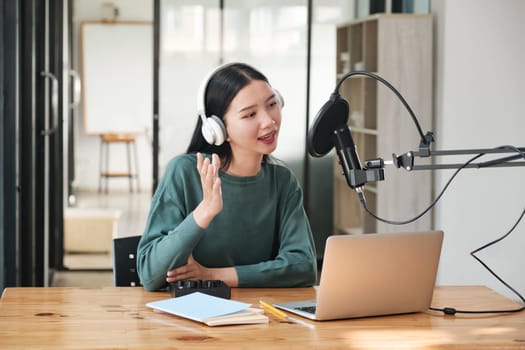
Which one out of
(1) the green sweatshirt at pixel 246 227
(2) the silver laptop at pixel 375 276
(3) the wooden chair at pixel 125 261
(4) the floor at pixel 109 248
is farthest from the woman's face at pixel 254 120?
(4) the floor at pixel 109 248

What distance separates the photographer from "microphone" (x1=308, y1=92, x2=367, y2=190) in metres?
2.02

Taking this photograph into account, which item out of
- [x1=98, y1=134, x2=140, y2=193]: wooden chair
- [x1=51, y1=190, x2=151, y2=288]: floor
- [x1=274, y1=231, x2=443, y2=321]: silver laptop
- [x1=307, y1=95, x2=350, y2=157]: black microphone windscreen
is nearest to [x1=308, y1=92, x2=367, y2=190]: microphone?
[x1=307, y1=95, x2=350, y2=157]: black microphone windscreen

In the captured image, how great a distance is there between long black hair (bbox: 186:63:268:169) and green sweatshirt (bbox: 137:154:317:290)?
7 centimetres

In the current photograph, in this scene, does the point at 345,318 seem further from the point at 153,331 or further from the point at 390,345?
the point at 153,331

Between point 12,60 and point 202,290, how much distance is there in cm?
226

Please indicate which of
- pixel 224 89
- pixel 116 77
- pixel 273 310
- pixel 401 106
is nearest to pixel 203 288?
pixel 273 310

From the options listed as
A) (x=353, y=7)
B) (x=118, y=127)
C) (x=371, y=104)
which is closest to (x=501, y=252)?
(x=371, y=104)

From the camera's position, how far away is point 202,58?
5.71 meters

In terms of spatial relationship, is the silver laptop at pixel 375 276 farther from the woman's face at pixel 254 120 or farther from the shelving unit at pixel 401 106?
the shelving unit at pixel 401 106

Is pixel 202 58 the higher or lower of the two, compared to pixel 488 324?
higher

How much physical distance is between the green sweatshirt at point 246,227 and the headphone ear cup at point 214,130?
108 millimetres

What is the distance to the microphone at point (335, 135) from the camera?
79.4 inches

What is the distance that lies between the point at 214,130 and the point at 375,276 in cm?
66

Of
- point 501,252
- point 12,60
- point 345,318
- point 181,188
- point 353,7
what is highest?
point 353,7
